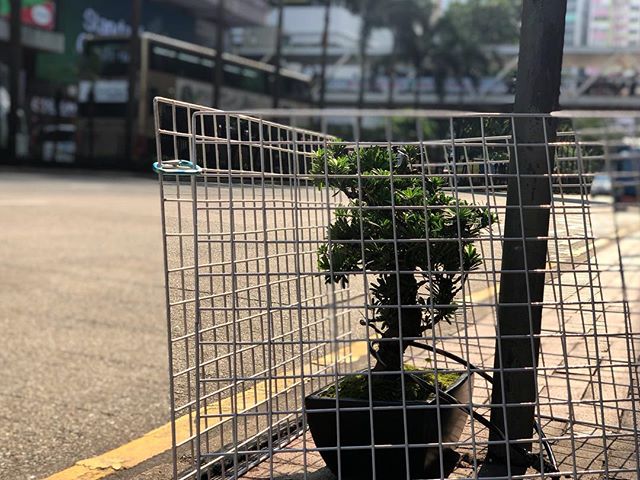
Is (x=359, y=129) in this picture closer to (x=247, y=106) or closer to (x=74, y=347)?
(x=74, y=347)

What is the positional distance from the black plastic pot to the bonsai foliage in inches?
6.8

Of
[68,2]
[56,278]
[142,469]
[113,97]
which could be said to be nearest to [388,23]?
[68,2]

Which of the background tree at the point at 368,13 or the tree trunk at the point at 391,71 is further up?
the background tree at the point at 368,13

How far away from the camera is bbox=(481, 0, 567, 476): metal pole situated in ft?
7.48

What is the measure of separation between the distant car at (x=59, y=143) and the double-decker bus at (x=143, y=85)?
920 mm

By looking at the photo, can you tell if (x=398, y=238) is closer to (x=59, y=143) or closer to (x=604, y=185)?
(x=604, y=185)

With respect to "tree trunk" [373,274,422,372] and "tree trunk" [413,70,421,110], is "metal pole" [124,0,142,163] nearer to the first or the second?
"tree trunk" [373,274,422,372]

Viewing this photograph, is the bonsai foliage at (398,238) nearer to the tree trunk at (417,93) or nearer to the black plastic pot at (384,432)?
the black plastic pot at (384,432)

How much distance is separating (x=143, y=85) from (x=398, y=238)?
34509 mm

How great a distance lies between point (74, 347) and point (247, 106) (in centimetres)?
3416

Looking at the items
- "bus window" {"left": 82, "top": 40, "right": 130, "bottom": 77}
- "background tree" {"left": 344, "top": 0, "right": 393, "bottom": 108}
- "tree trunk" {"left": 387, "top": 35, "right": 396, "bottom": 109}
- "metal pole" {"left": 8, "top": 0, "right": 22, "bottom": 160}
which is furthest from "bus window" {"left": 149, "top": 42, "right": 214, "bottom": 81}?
"tree trunk" {"left": 387, "top": 35, "right": 396, "bottom": 109}

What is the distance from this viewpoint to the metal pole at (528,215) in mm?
2281

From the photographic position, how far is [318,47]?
261ft

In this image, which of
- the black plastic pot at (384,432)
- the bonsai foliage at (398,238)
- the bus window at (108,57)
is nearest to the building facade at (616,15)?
the bonsai foliage at (398,238)
